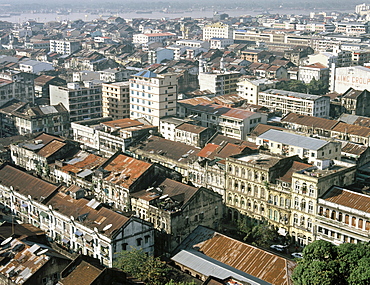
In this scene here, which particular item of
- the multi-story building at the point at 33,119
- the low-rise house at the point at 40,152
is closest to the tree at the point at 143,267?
the low-rise house at the point at 40,152

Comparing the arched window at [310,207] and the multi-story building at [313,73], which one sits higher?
the multi-story building at [313,73]

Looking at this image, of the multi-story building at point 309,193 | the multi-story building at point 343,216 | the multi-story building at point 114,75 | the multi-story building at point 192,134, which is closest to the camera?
the multi-story building at point 343,216

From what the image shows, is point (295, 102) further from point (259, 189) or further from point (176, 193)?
point (176, 193)

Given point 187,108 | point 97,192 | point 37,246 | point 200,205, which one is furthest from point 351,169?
point 187,108

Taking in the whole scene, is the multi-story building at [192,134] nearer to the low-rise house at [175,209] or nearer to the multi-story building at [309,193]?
the low-rise house at [175,209]

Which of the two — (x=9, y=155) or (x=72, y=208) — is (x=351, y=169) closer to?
(x=72, y=208)

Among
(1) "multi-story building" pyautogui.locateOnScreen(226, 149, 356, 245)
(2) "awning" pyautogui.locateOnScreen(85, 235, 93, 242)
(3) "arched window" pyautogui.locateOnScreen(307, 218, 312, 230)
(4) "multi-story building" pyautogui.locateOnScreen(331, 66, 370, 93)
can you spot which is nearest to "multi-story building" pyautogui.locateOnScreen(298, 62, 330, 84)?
(4) "multi-story building" pyautogui.locateOnScreen(331, 66, 370, 93)

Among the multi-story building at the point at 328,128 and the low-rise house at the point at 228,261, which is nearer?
the low-rise house at the point at 228,261

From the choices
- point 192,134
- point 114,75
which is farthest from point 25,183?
point 114,75
